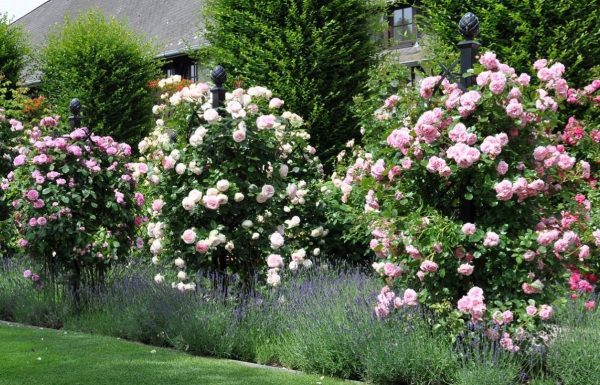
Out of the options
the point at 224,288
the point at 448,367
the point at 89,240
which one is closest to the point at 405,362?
the point at 448,367

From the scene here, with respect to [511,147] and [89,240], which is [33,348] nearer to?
[89,240]

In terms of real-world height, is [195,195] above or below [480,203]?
above

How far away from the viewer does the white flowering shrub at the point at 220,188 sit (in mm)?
6758

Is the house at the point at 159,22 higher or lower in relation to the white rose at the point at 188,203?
higher

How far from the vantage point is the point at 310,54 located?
1262cm

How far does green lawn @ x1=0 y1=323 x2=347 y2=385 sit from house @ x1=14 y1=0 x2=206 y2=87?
1699cm

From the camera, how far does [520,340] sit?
4.89 metres

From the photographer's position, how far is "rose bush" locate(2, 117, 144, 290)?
8.05 metres

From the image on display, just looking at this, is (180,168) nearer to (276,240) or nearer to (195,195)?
(195,195)

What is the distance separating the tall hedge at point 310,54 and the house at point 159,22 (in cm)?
986

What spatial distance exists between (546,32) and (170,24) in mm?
21620

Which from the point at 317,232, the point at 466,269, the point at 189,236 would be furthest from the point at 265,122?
the point at 466,269

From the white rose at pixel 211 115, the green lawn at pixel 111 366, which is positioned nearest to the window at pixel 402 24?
the white rose at pixel 211 115

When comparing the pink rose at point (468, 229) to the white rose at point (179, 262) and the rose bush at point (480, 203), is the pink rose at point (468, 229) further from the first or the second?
the white rose at point (179, 262)
